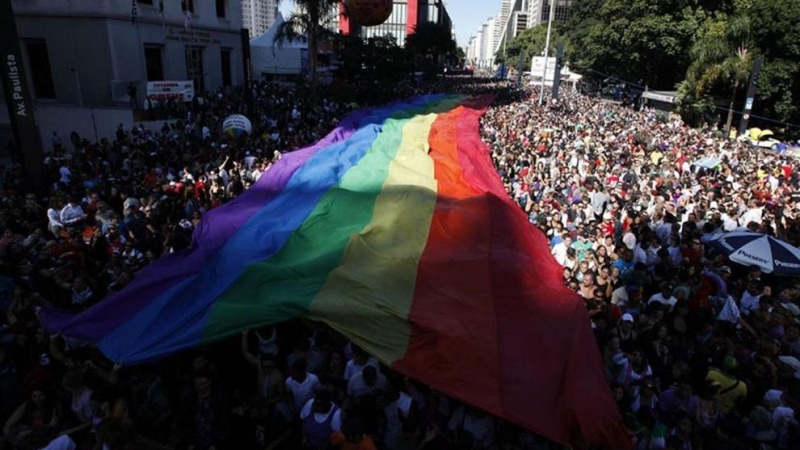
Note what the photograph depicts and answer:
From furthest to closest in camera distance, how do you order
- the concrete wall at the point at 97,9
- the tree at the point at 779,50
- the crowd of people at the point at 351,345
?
the tree at the point at 779,50 → the concrete wall at the point at 97,9 → the crowd of people at the point at 351,345

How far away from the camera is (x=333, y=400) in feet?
16.2

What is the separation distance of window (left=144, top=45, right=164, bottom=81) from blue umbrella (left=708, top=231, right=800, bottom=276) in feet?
76.3

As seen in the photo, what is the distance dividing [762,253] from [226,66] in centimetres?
2872

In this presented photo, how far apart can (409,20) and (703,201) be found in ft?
283

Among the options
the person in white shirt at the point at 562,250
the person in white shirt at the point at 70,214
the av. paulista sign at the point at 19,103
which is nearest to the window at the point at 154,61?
the av. paulista sign at the point at 19,103

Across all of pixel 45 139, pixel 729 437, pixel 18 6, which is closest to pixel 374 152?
pixel 729 437

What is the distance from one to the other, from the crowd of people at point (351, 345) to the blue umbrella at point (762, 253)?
0.98 feet

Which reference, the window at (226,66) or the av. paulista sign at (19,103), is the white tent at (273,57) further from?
the av. paulista sign at (19,103)

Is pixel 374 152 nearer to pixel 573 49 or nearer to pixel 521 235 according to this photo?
pixel 521 235

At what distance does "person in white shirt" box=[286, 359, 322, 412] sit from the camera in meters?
5.14

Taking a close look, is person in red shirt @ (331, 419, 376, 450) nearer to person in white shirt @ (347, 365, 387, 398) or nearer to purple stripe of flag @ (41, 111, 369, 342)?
person in white shirt @ (347, 365, 387, 398)

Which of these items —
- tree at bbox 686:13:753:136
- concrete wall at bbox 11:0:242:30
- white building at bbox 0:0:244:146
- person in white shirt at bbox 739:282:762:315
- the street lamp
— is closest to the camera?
person in white shirt at bbox 739:282:762:315

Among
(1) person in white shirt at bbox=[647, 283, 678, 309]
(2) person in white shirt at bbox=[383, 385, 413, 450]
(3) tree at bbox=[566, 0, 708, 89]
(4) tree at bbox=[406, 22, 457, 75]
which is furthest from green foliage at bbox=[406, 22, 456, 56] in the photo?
(2) person in white shirt at bbox=[383, 385, 413, 450]

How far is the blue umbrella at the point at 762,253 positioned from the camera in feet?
25.5
